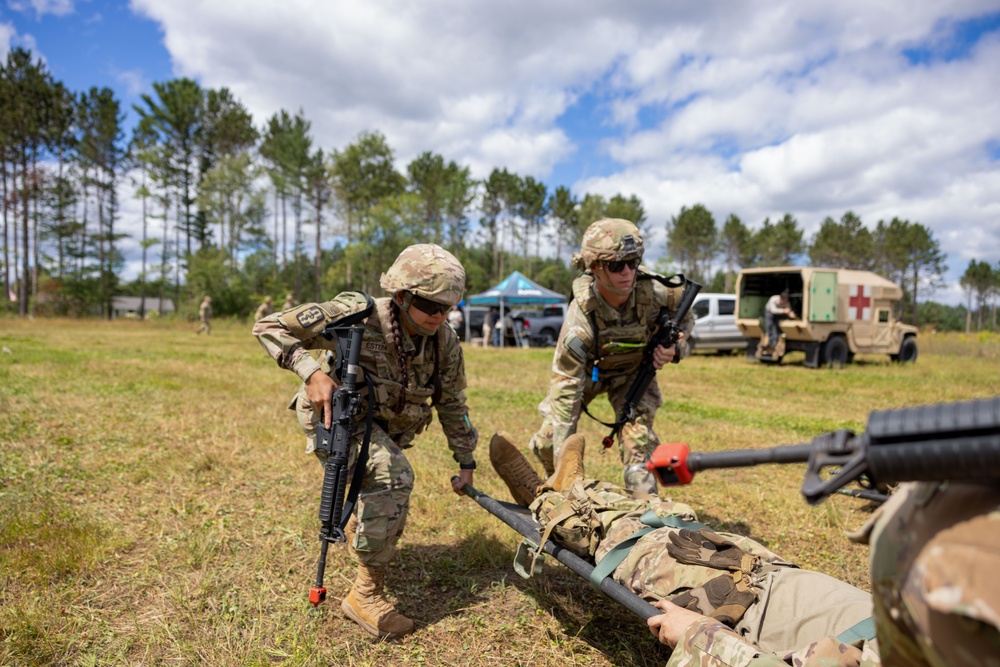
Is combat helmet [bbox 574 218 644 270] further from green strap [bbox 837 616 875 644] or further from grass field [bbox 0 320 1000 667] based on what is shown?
green strap [bbox 837 616 875 644]

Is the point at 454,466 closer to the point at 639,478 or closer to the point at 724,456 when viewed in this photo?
the point at 639,478

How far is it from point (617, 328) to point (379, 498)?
78.3 inches

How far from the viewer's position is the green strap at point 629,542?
246 cm

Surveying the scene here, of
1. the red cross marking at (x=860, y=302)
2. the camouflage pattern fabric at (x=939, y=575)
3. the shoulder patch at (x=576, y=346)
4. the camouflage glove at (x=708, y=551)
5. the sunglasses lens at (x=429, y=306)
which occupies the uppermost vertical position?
the red cross marking at (x=860, y=302)

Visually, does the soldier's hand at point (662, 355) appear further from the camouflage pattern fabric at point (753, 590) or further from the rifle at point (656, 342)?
the camouflage pattern fabric at point (753, 590)

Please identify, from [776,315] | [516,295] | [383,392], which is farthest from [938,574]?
[516,295]

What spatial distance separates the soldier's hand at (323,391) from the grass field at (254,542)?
39.9 inches

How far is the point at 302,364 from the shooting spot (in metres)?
2.96

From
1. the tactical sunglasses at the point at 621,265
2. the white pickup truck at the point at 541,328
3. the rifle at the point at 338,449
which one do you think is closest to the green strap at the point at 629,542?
the rifle at the point at 338,449

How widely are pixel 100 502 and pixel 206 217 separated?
45.4m

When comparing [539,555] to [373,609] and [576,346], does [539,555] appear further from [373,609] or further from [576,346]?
[576,346]

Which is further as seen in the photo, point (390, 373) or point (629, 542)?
point (390, 373)

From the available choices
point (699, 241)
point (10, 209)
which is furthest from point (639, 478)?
point (699, 241)

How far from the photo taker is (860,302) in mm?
14992
